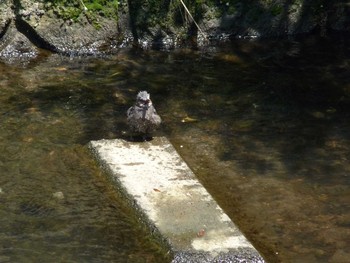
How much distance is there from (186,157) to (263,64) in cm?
293

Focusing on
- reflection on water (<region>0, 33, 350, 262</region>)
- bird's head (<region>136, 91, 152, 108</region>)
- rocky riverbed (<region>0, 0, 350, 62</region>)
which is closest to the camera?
reflection on water (<region>0, 33, 350, 262</region>)

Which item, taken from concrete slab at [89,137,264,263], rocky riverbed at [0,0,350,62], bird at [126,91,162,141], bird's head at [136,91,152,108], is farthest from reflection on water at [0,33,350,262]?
bird's head at [136,91,152,108]

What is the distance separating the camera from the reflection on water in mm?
6766

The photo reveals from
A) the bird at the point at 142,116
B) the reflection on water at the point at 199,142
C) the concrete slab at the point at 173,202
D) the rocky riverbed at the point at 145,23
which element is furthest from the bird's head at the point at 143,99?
the rocky riverbed at the point at 145,23

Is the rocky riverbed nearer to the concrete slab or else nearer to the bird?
the bird

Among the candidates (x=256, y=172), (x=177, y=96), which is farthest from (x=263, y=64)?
(x=256, y=172)

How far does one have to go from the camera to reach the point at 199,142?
8539 millimetres

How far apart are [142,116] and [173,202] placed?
1258 mm

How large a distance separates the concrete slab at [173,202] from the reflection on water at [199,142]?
0.14m

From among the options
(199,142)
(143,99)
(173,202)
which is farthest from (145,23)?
(173,202)

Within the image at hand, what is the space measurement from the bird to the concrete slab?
0.65 ft

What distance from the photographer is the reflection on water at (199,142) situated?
677 centimetres

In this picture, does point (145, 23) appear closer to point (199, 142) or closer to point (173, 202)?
point (199, 142)

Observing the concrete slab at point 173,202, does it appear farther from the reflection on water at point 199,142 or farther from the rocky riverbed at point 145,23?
the rocky riverbed at point 145,23
